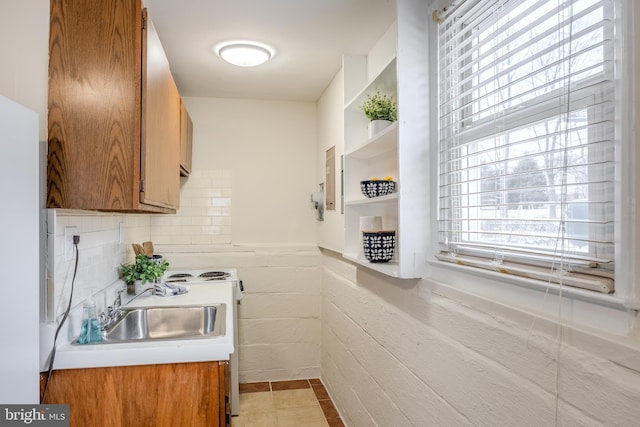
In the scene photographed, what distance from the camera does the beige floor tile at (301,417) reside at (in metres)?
3.00

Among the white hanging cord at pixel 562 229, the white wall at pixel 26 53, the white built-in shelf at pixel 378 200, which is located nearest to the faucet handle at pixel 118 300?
the white wall at pixel 26 53

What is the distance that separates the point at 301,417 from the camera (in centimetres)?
310

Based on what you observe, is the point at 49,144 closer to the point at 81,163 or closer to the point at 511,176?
the point at 81,163

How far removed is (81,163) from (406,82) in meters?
1.30

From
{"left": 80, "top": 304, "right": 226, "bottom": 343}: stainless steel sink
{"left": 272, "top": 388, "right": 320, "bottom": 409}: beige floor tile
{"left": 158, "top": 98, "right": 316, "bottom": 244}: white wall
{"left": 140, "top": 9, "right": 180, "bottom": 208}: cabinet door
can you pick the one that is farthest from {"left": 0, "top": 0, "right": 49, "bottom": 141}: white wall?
{"left": 272, "top": 388, "right": 320, "bottom": 409}: beige floor tile

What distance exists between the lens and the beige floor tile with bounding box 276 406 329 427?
300 cm

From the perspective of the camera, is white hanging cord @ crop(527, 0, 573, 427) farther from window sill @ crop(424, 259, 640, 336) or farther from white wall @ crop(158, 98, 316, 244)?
white wall @ crop(158, 98, 316, 244)

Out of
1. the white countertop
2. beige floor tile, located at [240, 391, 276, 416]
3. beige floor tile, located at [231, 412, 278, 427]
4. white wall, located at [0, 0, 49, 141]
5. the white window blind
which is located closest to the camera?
the white window blind

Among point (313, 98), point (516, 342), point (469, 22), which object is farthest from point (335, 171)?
point (516, 342)

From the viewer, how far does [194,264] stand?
367 centimetres

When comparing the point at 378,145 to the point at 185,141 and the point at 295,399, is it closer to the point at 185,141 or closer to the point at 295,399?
the point at 185,141

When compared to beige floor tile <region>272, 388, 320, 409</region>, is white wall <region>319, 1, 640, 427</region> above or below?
above

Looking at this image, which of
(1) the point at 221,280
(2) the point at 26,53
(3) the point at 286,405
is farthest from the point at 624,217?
(3) the point at 286,405

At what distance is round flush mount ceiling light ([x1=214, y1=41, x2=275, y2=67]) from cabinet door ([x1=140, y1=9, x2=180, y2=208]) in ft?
1.38
